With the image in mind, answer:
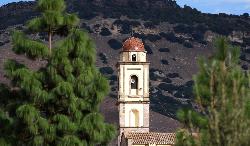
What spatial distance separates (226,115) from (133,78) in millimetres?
35373

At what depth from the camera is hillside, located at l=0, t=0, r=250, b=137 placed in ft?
395

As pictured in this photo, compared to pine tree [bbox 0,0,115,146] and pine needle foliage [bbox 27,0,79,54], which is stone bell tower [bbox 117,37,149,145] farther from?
pine tree [bbox 0,0,115,146]

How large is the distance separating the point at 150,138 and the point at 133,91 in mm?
3631

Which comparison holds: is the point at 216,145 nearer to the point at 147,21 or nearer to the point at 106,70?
the point at 106,70

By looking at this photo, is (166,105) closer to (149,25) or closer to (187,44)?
(187,44)

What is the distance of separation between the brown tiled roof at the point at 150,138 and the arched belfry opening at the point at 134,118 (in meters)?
1.56

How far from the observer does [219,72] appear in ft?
48.6

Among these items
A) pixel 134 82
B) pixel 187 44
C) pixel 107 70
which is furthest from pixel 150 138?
pixel 187 44

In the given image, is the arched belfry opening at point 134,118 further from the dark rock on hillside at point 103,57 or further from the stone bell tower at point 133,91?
the dark rock on hillside at point 103,57

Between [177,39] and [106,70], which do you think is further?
[177,39]

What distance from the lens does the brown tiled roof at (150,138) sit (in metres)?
46.3

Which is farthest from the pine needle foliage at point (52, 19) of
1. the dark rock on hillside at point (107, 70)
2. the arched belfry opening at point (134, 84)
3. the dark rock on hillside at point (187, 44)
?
the dark rock on hillside at point (187, 44)

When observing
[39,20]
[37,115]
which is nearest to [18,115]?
[37,115]

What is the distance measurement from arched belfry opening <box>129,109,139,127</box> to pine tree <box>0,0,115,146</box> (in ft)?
76.7
